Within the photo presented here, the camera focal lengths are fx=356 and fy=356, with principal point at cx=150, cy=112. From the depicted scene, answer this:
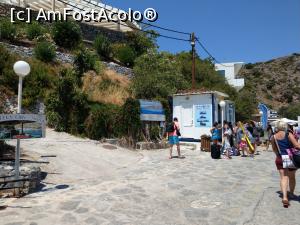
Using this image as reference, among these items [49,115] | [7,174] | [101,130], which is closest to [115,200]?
[7,174]

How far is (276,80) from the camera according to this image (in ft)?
277

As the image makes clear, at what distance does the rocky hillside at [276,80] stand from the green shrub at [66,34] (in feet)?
176

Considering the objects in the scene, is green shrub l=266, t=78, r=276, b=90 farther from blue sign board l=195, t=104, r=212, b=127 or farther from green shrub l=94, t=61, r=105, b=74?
blue sign board l=195, t=104, r=212, b=127

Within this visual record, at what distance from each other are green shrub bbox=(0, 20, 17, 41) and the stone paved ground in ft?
48.2

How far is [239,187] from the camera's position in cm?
847

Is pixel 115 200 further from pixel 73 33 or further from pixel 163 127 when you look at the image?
pixel 73 33

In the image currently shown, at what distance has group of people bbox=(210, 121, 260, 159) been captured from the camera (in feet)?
47.6

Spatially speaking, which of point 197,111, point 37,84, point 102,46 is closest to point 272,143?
point 197,111

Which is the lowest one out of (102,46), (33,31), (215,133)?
(215,133)

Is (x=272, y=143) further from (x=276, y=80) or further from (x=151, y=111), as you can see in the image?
(x=276, y=80)

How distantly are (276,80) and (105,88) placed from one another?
68795 mm

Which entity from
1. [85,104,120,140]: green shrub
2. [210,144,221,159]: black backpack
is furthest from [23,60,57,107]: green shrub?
[210,144,221,159]: black backpack

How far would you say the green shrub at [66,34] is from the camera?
2788cm

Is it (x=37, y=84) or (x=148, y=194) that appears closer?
(x=148, y=194)
